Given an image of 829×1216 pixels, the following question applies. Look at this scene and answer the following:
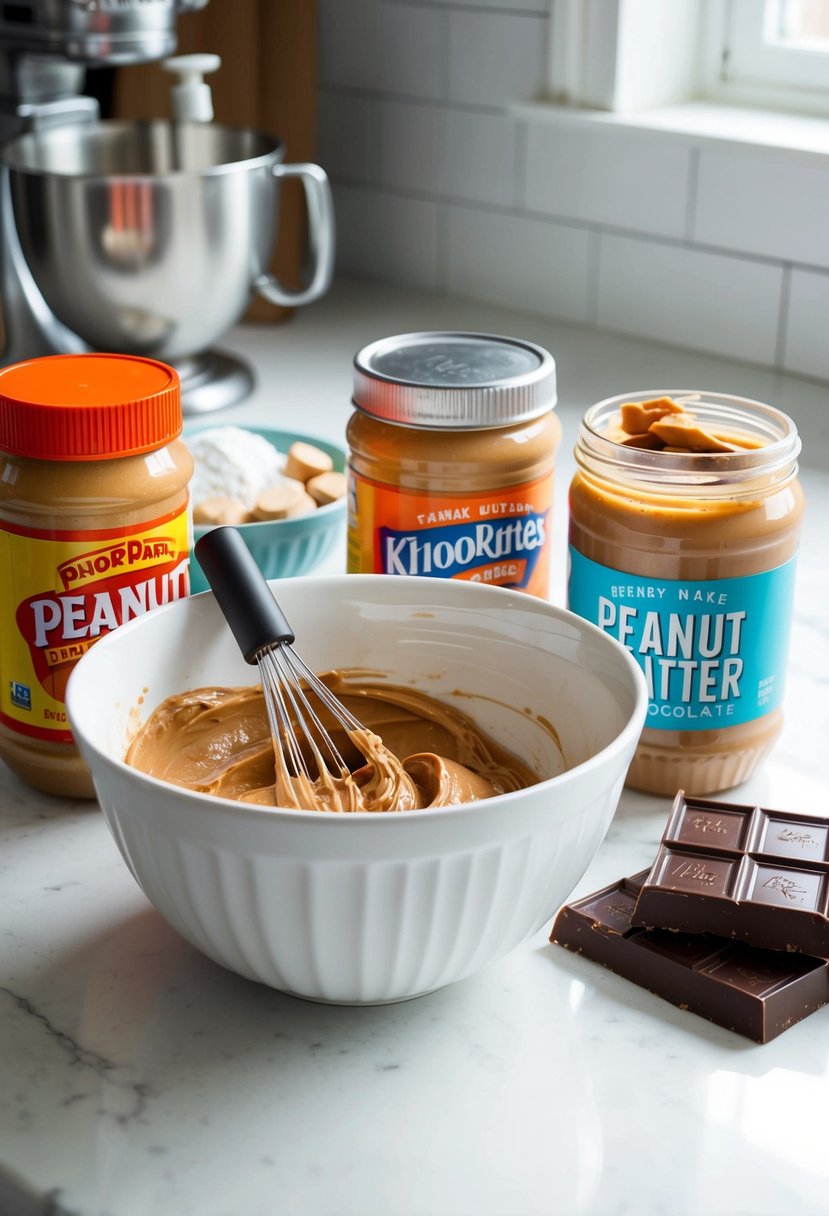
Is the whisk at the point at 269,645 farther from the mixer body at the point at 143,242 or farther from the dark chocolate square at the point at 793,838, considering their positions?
the mixer body at the point at 143,242

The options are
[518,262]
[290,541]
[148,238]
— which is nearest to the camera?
[290,541]

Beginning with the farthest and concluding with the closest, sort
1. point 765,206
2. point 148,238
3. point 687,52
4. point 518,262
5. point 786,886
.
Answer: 1. point 518,262
2. point 687,52
3. point 765,206
4. point 148,238
5. point 786,886

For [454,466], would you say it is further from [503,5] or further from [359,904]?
[503,5]

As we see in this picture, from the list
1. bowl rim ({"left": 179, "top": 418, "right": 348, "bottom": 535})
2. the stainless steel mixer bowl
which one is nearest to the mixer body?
the stainless steel mixer bowl

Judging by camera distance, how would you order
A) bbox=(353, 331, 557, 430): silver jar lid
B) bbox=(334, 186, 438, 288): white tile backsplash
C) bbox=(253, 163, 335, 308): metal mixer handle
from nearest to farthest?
bbox=(353, 331, 557, 430): silver jar lid → bbox=(253, 163, 335, 308): metal mixer handle → bbox=(334, 186, 438, 288): white tile backsplash

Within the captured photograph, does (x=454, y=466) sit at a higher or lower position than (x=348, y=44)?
lower

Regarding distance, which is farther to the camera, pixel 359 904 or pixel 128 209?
pixel 128 209

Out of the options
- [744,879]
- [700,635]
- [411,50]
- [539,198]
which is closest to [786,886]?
[744,879]

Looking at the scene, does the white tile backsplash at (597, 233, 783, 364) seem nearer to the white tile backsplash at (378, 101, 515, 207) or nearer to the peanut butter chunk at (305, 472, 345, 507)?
the white tile backsplash at (378, 101, 515, 207)
